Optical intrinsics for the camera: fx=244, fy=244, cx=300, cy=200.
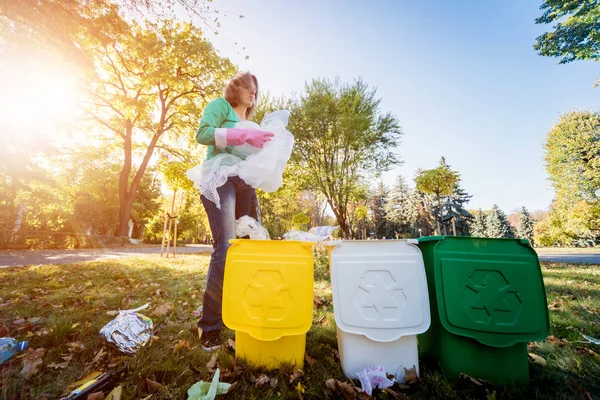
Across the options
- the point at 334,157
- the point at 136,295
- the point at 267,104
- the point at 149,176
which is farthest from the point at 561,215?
the point at 149,176

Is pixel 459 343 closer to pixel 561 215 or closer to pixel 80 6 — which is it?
pixel 80 6

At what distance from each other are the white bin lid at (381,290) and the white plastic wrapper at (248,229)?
0.73 m

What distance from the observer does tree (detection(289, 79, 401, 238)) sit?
13500 millimetres

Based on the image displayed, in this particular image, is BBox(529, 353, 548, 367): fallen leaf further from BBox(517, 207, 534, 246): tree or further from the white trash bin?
BBox(517, 207, 534, 246): tree


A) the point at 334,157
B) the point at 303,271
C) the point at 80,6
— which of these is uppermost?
the point at 334,157

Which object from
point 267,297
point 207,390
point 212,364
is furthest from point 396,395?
point 212,364

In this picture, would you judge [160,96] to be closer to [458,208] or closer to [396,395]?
[396,395]

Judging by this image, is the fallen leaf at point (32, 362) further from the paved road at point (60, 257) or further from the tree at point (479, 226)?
the tree at point (479, 226)

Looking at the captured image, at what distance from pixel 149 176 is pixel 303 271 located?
2828 centimetres

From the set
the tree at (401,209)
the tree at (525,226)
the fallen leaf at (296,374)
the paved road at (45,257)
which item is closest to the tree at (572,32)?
the fallen leaf at (296,374)

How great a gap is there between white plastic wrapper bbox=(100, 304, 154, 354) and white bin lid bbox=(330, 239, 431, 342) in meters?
1.30

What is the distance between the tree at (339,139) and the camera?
1350 cm

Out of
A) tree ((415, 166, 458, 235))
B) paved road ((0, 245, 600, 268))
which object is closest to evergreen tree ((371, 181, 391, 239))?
tree ((415, 166, 458, 235))

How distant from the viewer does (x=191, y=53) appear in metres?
11.2
